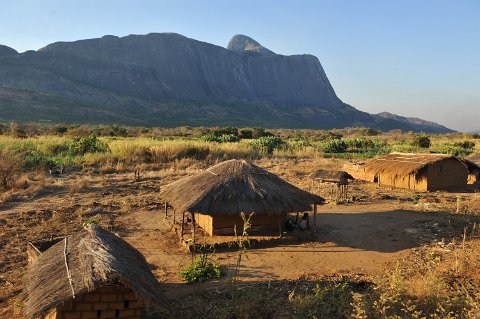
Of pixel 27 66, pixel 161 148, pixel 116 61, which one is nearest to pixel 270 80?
pixel 116 61

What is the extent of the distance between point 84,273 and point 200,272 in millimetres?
3415

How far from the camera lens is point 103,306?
6.91 metres

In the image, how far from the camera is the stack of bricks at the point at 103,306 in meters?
6.78

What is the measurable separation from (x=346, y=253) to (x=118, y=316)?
7077 mm

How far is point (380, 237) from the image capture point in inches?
535

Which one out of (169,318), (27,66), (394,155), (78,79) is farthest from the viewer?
(78,79)

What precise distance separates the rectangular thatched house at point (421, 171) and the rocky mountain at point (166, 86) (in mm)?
65303

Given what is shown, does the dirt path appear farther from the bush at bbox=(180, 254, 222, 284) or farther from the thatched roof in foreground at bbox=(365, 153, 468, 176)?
the thatched roof in foreground at bbox=(365, 153, 468, 176)

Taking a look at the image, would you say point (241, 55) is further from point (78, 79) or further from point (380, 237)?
point (380, 237)

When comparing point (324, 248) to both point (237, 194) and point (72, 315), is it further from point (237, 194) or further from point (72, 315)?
point (72, 315)

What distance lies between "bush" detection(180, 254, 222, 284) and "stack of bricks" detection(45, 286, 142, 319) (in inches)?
99.5

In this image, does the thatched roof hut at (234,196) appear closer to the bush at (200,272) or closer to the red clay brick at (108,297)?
the bush at (200,272)

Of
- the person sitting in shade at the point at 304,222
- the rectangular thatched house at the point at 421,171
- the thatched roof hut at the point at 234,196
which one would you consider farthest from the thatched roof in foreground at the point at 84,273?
the rectangular thatched house at the point at 421,171

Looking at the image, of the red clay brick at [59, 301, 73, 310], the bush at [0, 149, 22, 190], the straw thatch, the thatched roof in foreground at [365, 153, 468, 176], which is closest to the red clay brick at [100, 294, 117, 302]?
the red clay brick at [59, 301, 73, 310]
